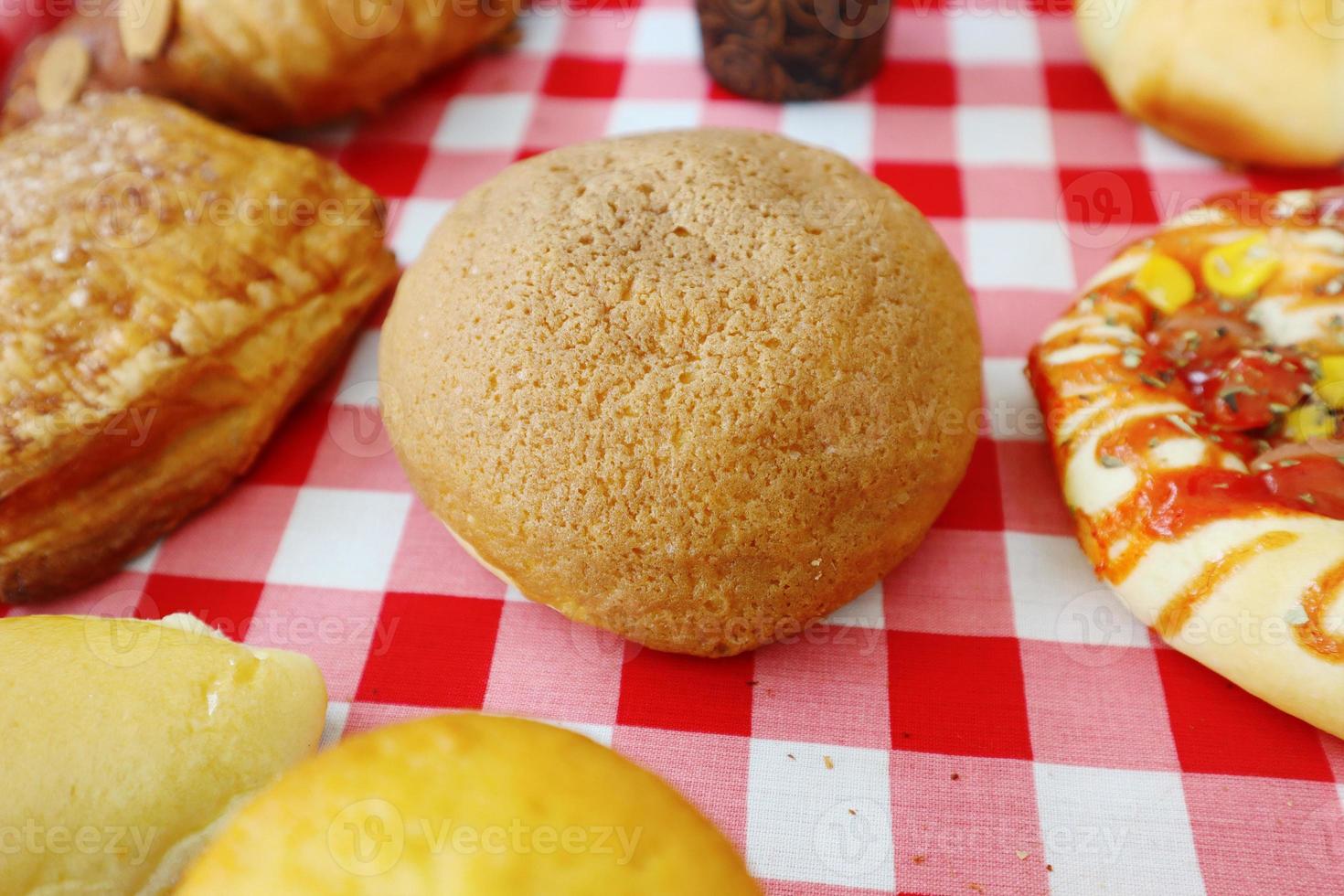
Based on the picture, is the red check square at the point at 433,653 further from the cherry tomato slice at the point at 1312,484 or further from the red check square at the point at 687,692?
the cherry tomato slice at the point at 1312,484

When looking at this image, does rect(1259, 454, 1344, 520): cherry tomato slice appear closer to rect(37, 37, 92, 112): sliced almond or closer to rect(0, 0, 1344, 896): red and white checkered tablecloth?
rect(0, 0, 1344, 896): red and white checkered tablecloth

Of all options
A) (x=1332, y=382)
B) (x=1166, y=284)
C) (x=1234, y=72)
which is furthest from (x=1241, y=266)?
(x=1234, y=72)

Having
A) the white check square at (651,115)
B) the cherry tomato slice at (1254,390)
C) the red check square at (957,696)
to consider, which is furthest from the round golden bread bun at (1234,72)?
the red check square at (957,696)

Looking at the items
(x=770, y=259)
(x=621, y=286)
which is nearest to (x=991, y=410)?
(x=770, y=259)

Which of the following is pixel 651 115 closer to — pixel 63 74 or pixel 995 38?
pixel 995 38

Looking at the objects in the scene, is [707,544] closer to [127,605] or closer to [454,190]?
[127,605]

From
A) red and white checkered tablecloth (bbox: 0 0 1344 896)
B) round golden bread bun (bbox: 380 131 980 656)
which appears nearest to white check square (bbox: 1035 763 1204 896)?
red and white checkered tablecloth (bbox: 0 0 1344 896)
